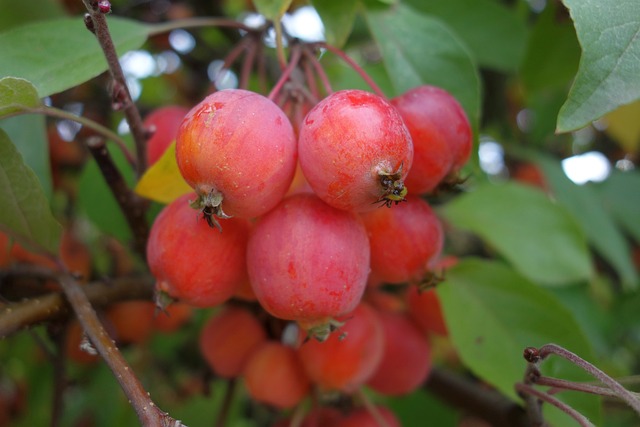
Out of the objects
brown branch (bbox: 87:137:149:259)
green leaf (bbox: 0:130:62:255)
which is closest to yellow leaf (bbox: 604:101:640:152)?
brown branch (bbox: 87:137:149:259)

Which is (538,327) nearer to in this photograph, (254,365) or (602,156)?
(254,365)

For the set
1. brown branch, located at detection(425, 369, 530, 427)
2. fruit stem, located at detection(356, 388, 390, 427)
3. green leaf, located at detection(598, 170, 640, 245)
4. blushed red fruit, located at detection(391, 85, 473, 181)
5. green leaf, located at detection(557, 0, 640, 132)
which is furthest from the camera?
green leaf, located at detection(598, 170, 640, 245)

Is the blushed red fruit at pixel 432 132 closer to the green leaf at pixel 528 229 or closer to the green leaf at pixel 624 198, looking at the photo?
the green leaf at pixel 528 229

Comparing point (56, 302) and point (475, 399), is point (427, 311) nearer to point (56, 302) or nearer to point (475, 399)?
point (475, 399)

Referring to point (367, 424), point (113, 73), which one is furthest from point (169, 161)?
point (367, 424)

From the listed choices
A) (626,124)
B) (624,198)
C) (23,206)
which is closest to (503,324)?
(23,206)

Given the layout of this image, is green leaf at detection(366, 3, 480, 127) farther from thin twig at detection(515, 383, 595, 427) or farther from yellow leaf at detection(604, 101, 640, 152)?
yellow leaf at detection(604, 101, 640, 152)

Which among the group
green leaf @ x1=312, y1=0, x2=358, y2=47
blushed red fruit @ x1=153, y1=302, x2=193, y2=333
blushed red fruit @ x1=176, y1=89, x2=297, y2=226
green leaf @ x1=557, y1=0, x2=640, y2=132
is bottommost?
blushed red fruit @ x1=153, y1=302, x2=193, y2=333
